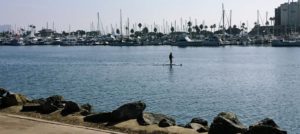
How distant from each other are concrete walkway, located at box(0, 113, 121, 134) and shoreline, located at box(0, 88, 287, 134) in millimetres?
944

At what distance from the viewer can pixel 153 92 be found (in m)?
46.9

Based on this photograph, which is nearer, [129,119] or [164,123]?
[164,123]

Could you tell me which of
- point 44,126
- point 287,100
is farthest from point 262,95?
point 44,126

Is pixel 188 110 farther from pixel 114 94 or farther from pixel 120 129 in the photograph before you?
pixel 120 129

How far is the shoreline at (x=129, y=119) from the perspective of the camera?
58.5 ft

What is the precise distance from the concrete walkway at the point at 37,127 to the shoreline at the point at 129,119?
94 cm

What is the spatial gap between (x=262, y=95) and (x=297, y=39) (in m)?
160

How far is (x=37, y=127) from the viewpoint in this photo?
1823 cm

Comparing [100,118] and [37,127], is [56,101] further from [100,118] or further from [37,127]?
[37,127]

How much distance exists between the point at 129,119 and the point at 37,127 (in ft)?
11.6

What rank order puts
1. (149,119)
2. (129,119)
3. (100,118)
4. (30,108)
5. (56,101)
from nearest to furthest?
(149,119), (129,119), (100,118), (30,108), (56,101)

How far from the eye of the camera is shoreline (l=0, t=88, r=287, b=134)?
17.8 meters

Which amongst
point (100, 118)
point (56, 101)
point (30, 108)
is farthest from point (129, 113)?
point (56, 101)

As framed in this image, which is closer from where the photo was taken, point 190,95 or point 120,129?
point 120,129
